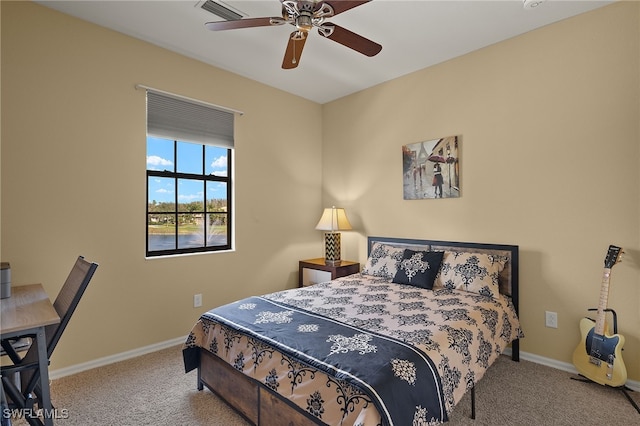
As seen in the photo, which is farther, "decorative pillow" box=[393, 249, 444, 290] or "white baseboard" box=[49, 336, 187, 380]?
"decorative pillow" box=[393, 249, 444, 290]

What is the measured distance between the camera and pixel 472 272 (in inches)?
106

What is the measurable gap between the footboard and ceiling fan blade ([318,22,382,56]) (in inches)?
79.9

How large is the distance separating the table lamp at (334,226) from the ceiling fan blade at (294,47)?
193cm

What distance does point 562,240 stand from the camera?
259 cm

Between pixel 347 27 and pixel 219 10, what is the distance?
3.26 feet

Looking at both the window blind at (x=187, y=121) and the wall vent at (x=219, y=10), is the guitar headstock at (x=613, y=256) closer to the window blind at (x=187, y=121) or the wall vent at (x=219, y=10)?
the wall vent at (x=219, y=10)

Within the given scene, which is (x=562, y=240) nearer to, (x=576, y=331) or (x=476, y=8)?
(x=576, y=331)

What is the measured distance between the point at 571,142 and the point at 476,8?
126 centimetres

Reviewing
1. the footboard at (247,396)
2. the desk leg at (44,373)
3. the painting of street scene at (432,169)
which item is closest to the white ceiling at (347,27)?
the painting of street scene at (432,169)

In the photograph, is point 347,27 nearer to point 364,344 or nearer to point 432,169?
point 432,169

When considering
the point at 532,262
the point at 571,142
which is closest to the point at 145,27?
the point at 571,142

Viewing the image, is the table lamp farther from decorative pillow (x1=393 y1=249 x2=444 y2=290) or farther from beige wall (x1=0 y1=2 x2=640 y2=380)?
decorative pillow (x1=393 y1=249 x2=444 y2=290)

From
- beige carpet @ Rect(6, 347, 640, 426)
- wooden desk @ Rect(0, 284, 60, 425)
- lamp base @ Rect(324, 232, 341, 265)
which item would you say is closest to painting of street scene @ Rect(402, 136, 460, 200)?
lamp base @ Rect(324, 232, 341, 265)

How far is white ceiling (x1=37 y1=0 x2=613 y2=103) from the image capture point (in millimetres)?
2408
